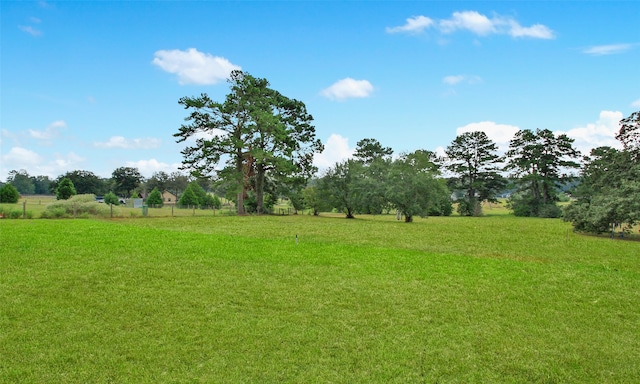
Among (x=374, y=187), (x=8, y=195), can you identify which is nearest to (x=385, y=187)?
(x=374, y=187)

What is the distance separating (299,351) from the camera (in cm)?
511

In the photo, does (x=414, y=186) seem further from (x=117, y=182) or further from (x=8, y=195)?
(x=117, y=182)

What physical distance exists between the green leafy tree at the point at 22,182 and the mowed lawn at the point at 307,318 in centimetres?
11509

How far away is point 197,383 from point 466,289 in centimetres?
621

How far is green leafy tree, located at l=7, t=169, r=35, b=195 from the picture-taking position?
103125 mm

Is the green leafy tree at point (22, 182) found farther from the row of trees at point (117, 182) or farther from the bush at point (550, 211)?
the bush at point (550, 211)

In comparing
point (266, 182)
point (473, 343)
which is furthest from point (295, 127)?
point (473, 343)

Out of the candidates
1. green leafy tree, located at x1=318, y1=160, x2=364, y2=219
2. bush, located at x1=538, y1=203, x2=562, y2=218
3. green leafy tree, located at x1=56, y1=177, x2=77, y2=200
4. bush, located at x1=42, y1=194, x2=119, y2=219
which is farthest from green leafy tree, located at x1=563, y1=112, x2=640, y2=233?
green leafy tree, located at x1=56, y1=177, x2=77, y2=200

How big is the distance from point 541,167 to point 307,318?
5492 cm

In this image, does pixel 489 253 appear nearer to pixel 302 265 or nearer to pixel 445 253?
pixel 445 253

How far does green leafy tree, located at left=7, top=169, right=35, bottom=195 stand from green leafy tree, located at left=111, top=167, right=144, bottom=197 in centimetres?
3920

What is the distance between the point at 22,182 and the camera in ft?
342

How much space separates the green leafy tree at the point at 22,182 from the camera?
10312cm

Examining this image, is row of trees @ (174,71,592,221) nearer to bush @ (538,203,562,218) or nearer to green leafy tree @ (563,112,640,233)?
bush @ (538,203,562,218)
